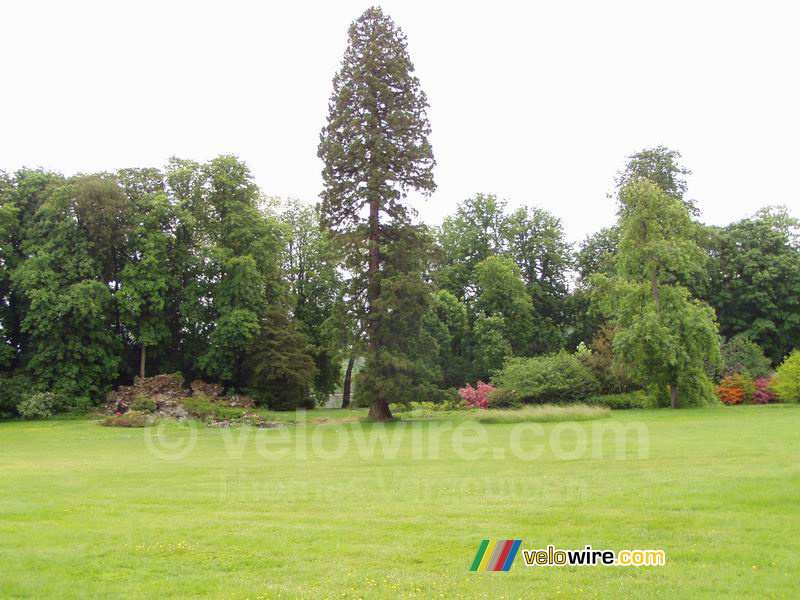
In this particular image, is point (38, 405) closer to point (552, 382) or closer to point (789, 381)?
point (552, 382)

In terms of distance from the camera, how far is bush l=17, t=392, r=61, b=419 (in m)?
40.7

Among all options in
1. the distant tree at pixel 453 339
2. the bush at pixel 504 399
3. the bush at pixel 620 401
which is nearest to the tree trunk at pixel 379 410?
the bush at pixel 504 399

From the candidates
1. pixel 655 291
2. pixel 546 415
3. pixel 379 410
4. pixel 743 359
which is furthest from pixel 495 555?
pixel 743 359

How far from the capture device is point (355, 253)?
37719 mm

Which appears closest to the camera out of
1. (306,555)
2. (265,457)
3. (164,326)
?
(306,555)

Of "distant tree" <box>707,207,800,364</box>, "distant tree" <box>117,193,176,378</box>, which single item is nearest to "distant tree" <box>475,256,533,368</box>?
"distant tree" <box>707,207,800,364</box>

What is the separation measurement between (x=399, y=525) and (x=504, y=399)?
3283cm

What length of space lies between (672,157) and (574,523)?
169 ft

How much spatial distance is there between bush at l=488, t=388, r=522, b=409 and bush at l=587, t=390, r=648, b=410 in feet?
14.2

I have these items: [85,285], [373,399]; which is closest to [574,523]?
[373,399]

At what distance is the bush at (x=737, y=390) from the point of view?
43219mm

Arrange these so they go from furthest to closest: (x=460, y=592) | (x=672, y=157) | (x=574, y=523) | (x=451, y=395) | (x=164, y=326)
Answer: (x=672, y=157) → (x=164, y=326) → (x=451, y=395) → (x=574, y=523) → (x=460, y=592)

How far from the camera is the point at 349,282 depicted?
1497 inches

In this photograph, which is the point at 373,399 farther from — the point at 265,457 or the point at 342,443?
the point at 265,457
